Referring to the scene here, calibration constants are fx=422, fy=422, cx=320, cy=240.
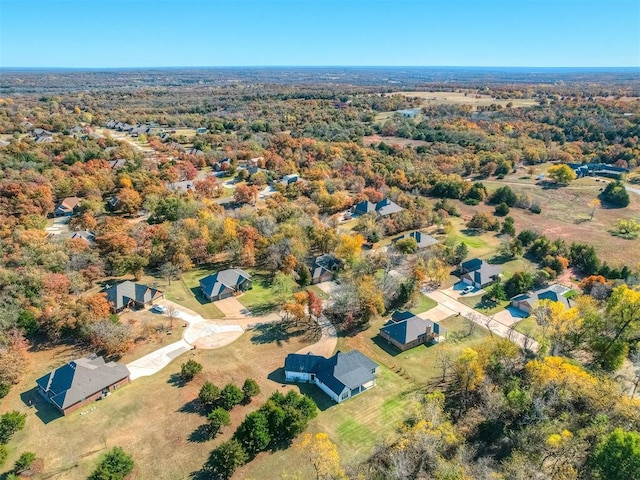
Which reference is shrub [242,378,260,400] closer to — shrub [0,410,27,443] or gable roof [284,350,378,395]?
gable roof [284,350,378,395]

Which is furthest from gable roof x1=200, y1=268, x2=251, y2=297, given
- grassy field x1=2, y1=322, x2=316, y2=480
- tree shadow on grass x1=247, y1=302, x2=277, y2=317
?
grassy field x1=2, y1=322, x2=316, y2=480

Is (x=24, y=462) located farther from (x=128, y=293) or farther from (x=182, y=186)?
(x=182, y=186)

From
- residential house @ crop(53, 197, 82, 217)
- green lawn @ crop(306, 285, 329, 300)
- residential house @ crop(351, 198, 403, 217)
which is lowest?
green lawn @ crop(306, 285, 329, 300)

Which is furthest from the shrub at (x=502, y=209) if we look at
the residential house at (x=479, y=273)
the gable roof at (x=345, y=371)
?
the gable roof at (x=345, y=371)

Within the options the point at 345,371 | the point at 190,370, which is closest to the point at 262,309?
the point at 190,370

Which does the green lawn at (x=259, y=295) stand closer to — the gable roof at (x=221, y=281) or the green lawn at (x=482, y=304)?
the gable roof at (x=221, y=281)

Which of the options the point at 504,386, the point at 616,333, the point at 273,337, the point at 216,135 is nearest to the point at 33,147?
the point at 216,135
